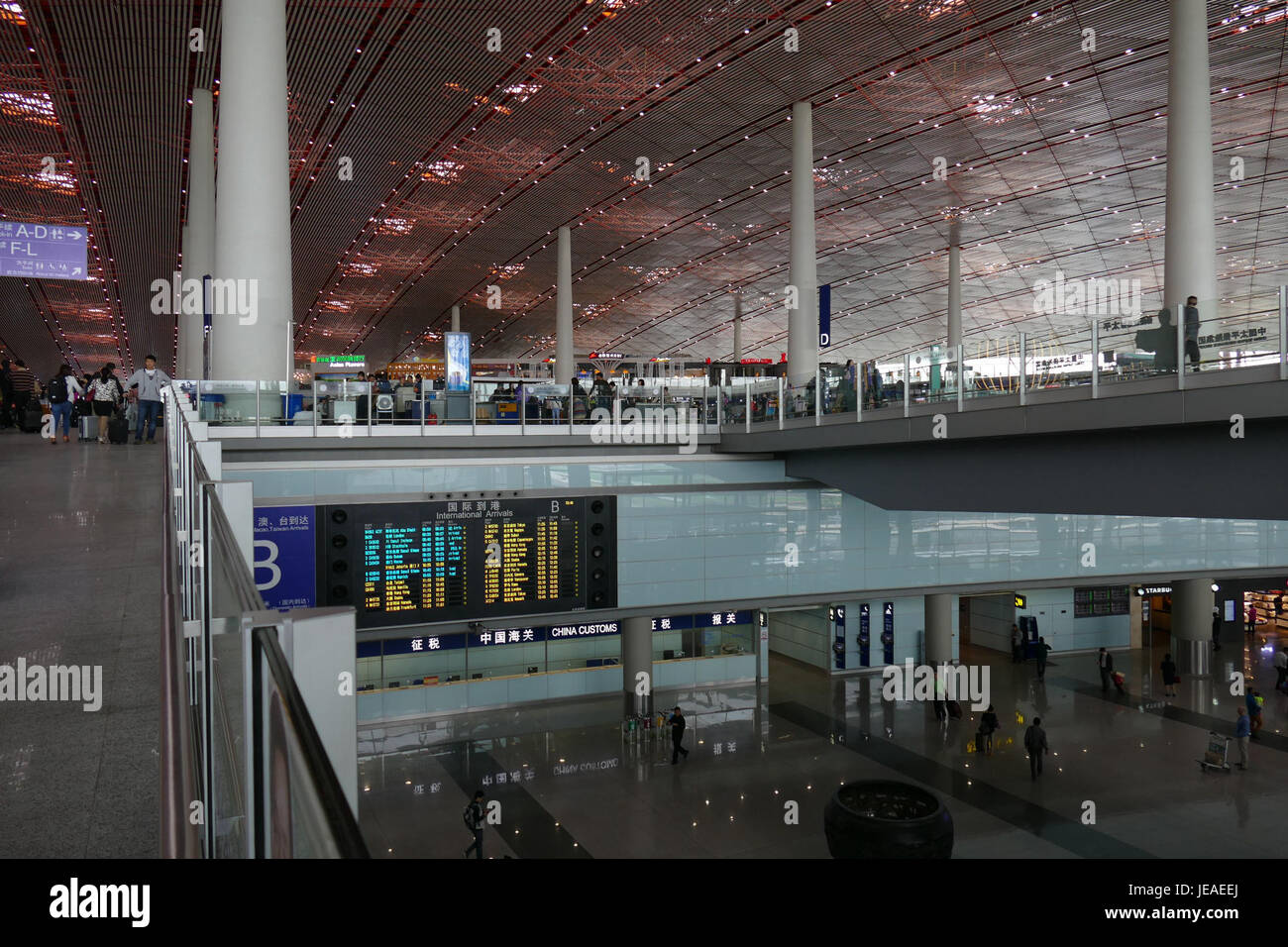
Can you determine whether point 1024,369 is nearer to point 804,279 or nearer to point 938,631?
point 804,279

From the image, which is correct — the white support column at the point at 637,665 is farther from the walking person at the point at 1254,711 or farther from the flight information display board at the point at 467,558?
the walking person at the point at 1254,711

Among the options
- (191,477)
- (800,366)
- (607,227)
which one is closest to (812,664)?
(800,366)

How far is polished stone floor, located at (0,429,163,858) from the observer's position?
2615mm

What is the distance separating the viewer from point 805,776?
18016 millimetres

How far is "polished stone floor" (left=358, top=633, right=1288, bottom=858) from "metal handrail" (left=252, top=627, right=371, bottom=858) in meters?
13.8

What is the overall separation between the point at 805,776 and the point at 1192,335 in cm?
1169

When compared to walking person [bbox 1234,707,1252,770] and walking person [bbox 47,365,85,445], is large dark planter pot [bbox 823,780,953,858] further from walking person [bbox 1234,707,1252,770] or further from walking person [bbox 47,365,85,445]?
walking person [bbox 47,365,85,445]

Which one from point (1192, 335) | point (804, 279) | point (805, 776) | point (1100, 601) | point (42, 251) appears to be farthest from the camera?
point (1100, 601)

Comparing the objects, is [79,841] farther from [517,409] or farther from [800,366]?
[800,366]

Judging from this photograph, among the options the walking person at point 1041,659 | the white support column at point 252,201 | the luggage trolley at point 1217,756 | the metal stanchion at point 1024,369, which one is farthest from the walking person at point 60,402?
the walking person at point 1041,659

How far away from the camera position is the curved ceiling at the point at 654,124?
23.5m

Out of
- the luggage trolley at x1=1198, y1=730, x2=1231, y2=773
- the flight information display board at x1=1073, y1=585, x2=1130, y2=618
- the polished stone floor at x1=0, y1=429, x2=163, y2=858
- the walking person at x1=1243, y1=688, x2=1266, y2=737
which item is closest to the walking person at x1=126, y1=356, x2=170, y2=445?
the polished stone floor at x1=0, y1=429, x2=163, y2=858

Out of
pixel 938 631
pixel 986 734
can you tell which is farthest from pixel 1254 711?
pixel 938 631

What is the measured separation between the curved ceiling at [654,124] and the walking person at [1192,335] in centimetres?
955
